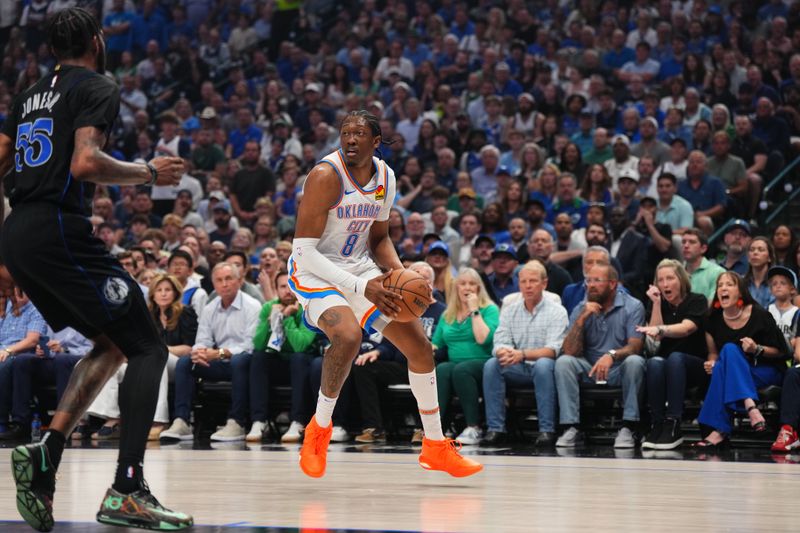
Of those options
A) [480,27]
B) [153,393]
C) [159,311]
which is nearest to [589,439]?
[159,311]

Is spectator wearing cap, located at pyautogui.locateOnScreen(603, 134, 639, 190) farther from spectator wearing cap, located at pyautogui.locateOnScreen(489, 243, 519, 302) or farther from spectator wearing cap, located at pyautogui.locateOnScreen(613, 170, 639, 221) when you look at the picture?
spectator wearing cap, located at pyautogui.locateOnScreen(489, 243, 519, 302)

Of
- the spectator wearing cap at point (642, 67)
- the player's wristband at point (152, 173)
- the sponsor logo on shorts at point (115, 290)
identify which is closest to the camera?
the sponsor logo on shorts at point (115, 290)

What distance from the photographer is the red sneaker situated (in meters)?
7.96

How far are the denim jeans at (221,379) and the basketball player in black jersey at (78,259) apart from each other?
17.2 ft

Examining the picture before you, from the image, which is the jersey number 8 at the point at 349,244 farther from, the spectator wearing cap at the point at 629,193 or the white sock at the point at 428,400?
the spectator wearing cap at the point at 629,193

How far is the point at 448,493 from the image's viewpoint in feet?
18.1

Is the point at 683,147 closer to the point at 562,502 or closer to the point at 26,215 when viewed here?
the point at 562,502

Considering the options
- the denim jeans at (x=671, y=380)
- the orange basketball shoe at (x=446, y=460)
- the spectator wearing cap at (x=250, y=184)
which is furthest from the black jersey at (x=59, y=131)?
the spectator wearing cap at (x=250, y=184)

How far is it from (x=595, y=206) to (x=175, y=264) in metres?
4.16

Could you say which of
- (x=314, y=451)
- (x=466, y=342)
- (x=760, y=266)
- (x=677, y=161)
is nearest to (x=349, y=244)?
(x=314, y=451)

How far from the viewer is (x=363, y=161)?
6.08m

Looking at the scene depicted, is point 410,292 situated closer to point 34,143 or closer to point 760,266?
point 34,143

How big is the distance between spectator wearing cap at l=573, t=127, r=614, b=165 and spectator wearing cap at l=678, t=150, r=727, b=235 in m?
1.25

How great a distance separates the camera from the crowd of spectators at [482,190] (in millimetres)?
8883
